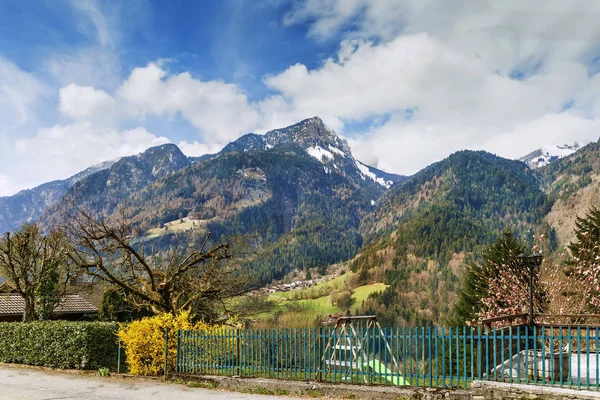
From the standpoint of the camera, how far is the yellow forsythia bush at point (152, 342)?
1761 centimetres

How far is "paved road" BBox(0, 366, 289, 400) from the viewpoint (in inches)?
567

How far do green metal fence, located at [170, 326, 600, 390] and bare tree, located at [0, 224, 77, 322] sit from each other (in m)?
15.6

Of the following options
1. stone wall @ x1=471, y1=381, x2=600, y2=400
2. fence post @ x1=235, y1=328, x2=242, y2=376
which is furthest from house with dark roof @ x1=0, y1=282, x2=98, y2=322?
stone wall @ x1=471, y1=381, x2=600, y2=400

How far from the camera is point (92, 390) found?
15828 mm

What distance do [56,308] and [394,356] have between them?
98.6ft

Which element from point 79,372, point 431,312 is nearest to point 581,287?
point 79,372

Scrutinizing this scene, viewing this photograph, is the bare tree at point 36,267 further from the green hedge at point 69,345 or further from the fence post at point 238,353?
the fence post at point 238,353

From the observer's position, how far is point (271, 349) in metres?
15.5

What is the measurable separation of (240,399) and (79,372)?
365 inches

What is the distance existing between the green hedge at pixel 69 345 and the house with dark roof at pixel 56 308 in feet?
43.1

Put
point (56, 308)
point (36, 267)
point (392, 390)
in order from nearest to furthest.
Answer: point (392, 390) → point (36, 267) → point (56, 308)

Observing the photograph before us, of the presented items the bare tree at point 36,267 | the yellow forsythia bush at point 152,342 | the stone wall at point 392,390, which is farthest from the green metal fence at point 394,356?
the bare tree at point 36,267

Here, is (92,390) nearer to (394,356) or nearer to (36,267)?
(394,356)

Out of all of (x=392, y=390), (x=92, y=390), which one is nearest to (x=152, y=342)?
(x=92, y=390)
